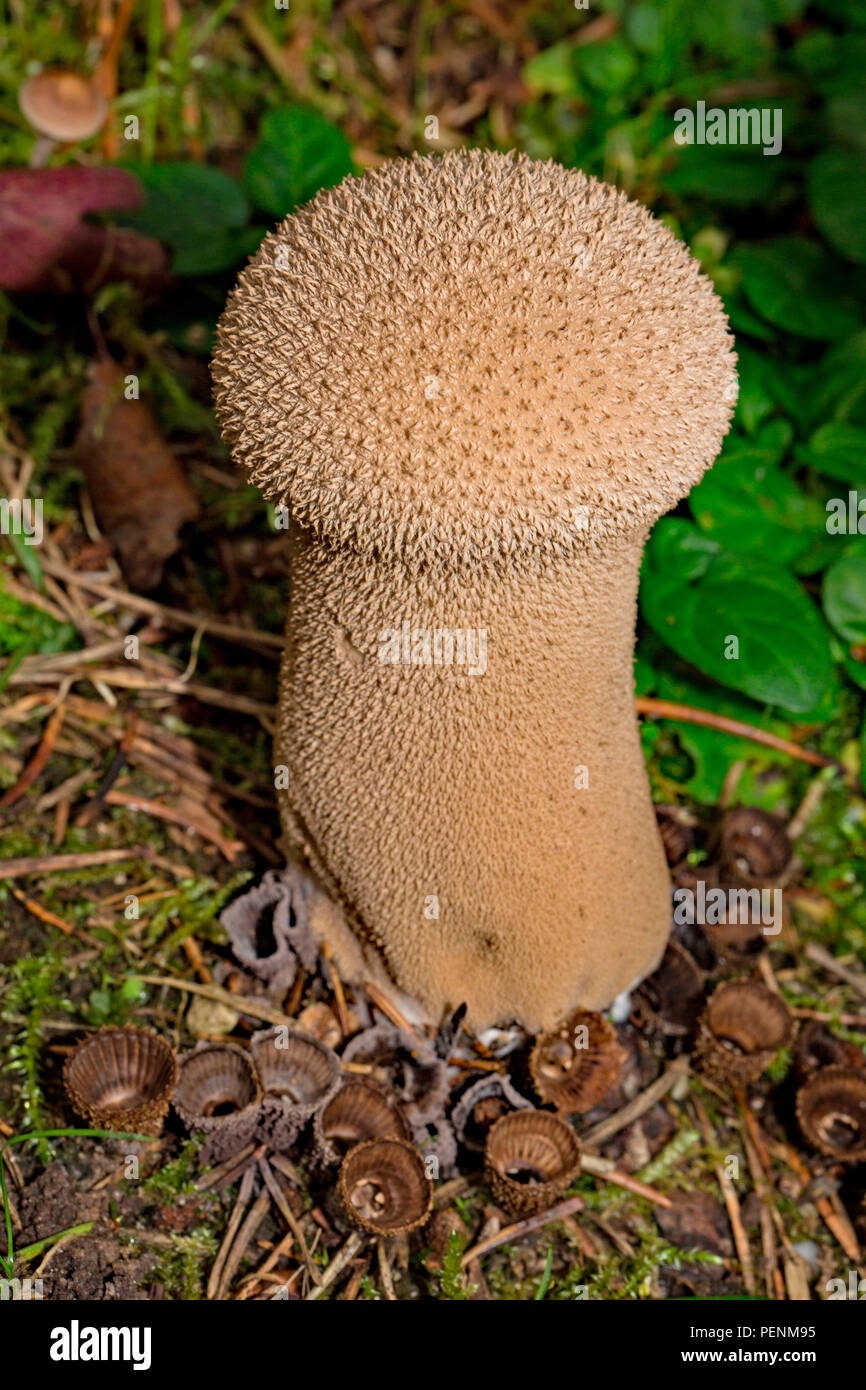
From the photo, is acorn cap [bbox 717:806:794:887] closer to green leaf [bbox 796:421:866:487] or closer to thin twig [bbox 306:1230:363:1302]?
green leaf [bbox 796:421:866:487]

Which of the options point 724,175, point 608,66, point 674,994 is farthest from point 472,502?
point 608,66

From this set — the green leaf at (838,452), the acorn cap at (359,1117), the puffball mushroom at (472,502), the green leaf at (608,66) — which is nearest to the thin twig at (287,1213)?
the acorn cap at (359,1117)

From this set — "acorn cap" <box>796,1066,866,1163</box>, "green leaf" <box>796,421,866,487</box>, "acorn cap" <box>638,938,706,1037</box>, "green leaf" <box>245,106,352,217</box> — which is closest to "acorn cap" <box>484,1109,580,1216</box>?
"acorn cap" <box>638,938,706,1037</box>

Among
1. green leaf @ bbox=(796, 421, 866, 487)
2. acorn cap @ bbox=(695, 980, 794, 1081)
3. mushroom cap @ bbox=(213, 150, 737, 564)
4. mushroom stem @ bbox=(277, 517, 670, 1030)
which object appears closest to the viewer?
mushroom cap @ bbox=(213, 150, 737, 564)

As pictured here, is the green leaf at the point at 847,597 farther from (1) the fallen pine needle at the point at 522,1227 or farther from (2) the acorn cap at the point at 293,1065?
(2) the acorn cap at the point at 293,1065

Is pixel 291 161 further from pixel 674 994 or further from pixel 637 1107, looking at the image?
pixel 637 1107
